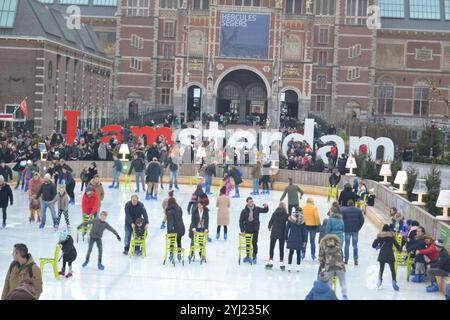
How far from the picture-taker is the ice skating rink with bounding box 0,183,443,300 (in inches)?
631

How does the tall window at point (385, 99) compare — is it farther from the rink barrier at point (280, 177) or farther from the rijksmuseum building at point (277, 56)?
the rink barrier at point (280, 177)

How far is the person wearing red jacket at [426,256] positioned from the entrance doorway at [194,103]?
164 feet

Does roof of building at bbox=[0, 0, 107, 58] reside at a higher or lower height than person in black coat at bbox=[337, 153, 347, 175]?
higher

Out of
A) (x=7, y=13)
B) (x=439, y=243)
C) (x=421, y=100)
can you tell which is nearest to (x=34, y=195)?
(x=439, y=243)

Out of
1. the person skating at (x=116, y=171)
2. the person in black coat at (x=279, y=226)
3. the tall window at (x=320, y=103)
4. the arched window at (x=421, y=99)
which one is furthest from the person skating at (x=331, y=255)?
the arched window at (x=421, y=99)

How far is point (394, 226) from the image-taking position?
70.0ft

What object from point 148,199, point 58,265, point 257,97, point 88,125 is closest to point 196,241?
point 58,265

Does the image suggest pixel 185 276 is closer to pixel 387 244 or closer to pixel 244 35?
pixel 387 244

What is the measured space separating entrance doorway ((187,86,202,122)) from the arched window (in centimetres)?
1689

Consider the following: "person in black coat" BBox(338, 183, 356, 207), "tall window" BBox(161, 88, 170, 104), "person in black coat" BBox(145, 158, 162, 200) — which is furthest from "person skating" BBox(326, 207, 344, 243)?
"tall window" BBox(161, 88, 170, 104)

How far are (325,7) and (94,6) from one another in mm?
18090

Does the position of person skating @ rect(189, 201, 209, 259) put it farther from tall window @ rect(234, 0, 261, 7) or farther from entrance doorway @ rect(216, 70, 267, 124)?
entrance doorway @ rect(216, 70, 267, 124)

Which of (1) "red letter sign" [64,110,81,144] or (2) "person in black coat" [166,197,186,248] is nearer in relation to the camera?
(2) "person in black coat" [166,197,186,248]

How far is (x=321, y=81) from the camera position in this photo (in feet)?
240
